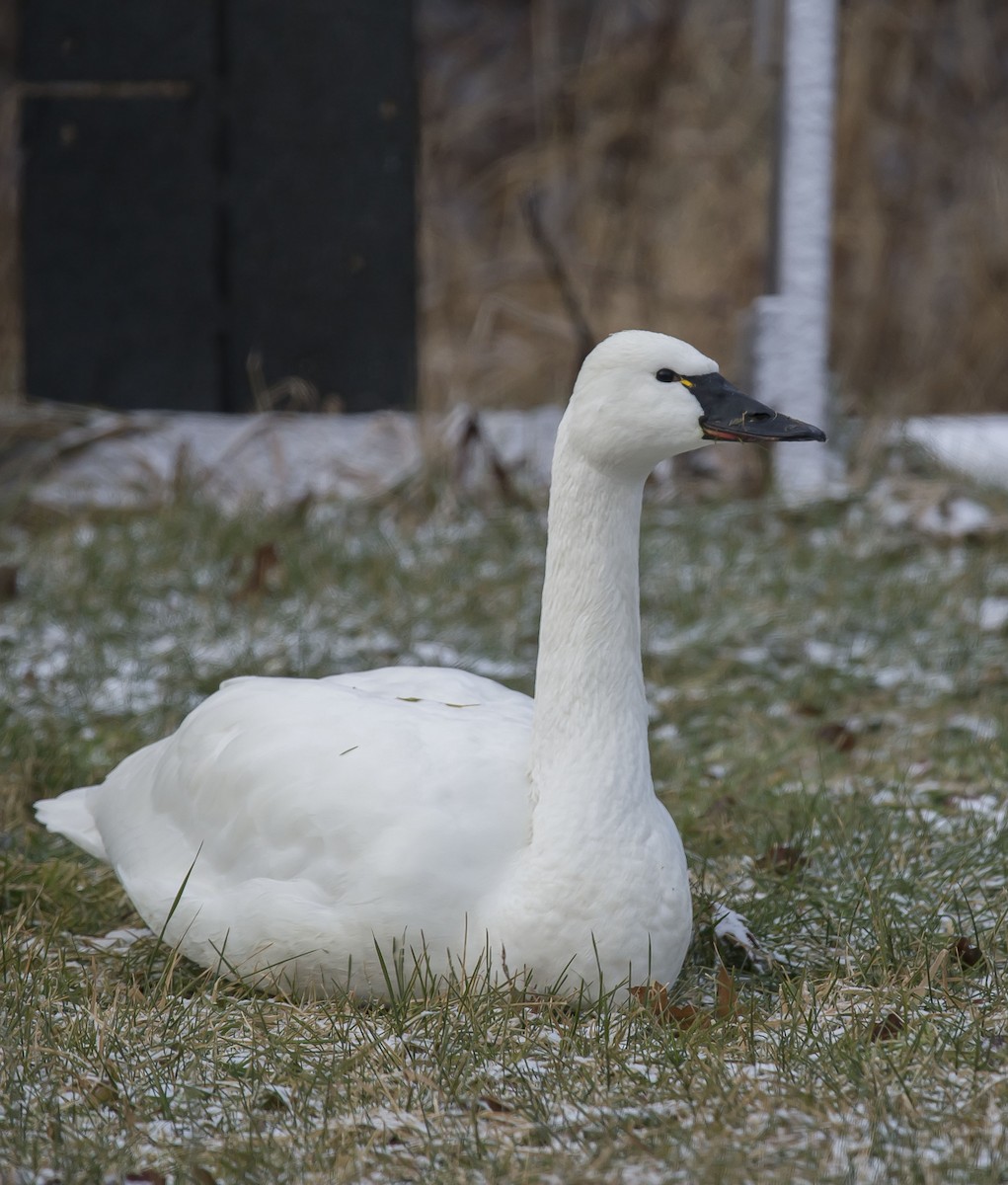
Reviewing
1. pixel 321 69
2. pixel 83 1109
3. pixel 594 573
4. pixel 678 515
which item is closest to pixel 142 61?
pixel 321 69

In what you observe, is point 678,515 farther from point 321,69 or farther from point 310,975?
point 310,975

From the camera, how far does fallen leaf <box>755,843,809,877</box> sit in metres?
3.12

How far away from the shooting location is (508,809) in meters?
2.54

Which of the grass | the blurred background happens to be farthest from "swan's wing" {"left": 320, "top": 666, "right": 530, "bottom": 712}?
→ the blurred background

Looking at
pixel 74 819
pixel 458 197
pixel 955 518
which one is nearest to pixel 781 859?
pixel 74 819

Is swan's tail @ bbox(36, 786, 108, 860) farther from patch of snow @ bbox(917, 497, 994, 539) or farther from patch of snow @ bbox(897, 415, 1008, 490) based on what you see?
patch of snow @ bbox(897, 415, 1008, 490)

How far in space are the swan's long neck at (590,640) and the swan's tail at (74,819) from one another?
3.07 ft

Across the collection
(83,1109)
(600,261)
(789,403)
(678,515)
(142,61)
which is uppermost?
(142,61)

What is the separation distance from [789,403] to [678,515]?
2.54 feet

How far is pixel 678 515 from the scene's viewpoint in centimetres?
608

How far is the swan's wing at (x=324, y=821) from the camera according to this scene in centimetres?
246

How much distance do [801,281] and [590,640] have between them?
13.9 feet

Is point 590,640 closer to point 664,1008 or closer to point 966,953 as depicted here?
point 664,1008

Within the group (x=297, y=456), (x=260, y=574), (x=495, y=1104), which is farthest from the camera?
(x=297, y=456)
